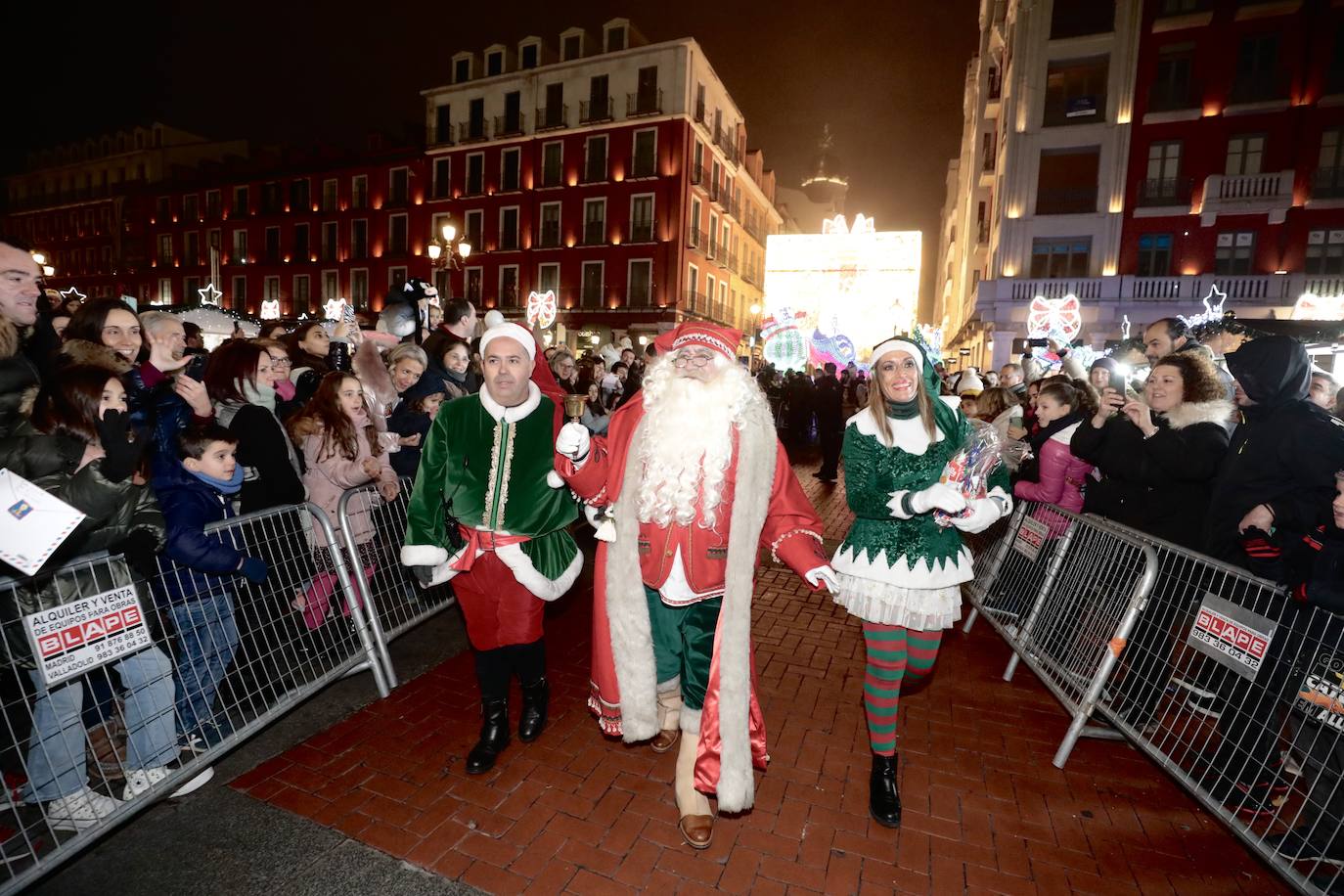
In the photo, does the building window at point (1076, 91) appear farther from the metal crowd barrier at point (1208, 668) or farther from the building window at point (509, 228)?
the building window at point (509, 228)

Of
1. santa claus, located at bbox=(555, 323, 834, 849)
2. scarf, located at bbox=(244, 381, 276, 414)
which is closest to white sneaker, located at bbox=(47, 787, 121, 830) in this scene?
santa claus, located at bbox=(555, 323, 834, 849)

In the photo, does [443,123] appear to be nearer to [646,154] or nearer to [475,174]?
[475,174]

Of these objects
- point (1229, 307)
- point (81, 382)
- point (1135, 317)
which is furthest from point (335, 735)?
point (1229, 307)

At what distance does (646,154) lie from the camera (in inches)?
1171

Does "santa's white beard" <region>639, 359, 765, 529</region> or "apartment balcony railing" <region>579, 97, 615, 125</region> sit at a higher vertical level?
"apartment balcony railing" <region>579, 97, 615, 125</region>

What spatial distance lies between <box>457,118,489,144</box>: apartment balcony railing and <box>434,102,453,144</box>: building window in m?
0.65

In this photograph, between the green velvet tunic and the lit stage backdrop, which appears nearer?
the green velvet tunic

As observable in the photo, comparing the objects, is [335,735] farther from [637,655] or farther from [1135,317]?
[1135,317]

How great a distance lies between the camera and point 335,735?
330cm

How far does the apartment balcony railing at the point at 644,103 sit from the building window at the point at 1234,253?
22225 mm

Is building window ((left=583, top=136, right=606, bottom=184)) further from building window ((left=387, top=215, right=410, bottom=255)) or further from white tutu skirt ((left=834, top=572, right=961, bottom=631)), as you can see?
white tutu skirt ((left=834, top=572, right=961, bottom=631))

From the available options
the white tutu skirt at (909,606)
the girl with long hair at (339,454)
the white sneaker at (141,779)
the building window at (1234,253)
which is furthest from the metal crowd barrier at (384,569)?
the building window at (1234,253)

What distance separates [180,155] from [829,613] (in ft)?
188

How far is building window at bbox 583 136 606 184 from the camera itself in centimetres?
3042
